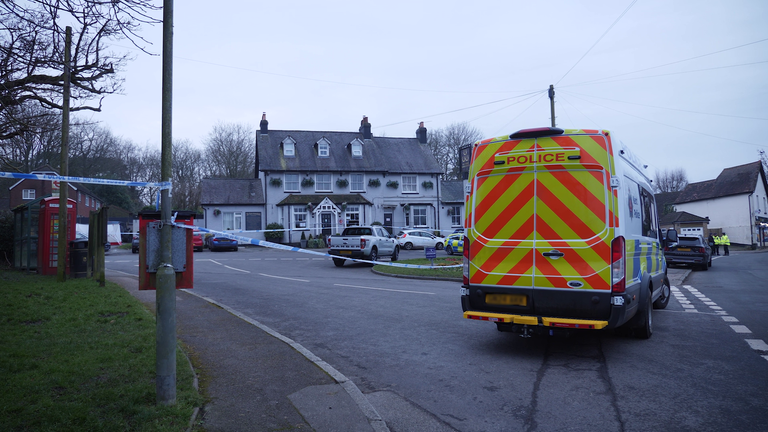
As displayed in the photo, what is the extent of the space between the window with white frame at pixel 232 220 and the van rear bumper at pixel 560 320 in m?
36.4

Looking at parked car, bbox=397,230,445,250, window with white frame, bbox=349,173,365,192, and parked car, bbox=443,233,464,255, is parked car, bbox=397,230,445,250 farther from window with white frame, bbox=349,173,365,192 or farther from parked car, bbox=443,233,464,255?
window with white frame, bbox=349,173,365,192

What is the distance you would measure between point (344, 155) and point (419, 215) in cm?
831

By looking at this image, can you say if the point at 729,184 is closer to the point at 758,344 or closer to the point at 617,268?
the point at 758,344

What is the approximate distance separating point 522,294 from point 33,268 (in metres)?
16.9

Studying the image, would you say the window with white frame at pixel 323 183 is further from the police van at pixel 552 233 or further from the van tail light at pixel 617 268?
the van tail light at pixel 617 268

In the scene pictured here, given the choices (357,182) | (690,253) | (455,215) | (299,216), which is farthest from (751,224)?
(299,216)

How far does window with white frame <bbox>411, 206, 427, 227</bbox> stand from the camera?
44.0 metres

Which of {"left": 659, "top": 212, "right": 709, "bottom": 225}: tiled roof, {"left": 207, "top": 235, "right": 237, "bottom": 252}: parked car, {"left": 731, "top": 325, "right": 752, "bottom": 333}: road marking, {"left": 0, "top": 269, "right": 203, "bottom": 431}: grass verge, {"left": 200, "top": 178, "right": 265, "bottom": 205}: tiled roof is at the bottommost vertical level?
{"left": 731, "top": 325, "right": 752, "bottom": 333}: road marking

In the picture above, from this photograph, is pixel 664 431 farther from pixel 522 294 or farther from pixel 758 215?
pixel 758 215

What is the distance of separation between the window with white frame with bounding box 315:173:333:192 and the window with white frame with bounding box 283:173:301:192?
1.66 meters

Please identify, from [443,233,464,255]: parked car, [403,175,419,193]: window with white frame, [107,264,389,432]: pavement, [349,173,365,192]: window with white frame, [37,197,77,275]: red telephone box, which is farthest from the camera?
[403,175,419,193]: window with white frame

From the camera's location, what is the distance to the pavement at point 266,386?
431 centimetres

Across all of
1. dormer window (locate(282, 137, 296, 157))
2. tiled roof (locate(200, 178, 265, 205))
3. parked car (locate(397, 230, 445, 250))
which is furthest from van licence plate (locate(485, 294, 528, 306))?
dormer window (locate(282, 137, 296, 157))

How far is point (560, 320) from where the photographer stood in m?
6.13
